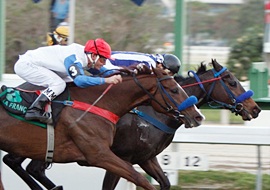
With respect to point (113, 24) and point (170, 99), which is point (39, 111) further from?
point (113, 24)

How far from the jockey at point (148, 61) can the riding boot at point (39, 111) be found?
3.44 feet

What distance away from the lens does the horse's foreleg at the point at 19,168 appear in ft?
28.2

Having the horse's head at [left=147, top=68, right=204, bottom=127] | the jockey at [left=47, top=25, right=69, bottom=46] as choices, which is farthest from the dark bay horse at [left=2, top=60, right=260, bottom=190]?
the jockey at [left=47, top=25, right=69, bottom=46]

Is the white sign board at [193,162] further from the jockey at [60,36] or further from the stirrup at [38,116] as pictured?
the stirrup at [38,116]

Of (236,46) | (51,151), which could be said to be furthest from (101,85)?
(236,46)

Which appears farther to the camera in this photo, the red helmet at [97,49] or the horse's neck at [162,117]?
the horse's neck at [162,117]

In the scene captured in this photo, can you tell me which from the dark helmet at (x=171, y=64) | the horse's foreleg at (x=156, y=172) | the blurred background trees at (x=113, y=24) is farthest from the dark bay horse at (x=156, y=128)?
the blurred background trees at (x=113, y=24)

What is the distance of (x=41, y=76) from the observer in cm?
759

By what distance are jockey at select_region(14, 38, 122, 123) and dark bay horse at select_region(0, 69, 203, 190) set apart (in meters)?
0.16

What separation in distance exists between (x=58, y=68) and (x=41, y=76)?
0.17m

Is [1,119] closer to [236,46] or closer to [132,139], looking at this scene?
[132,139]

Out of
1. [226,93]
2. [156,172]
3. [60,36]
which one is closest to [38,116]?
[156,172]

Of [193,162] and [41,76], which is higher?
[41,76]

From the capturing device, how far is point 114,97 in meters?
7.59
